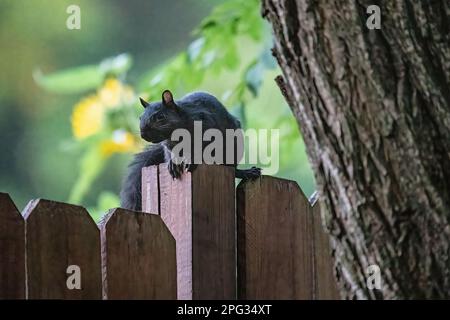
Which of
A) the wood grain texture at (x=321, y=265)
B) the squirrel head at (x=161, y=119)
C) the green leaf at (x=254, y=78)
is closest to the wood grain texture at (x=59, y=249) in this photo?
the wood grain texture at (x=321, y=265)

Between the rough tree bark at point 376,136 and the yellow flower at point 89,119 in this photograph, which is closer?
the rough tree bark at point 376,136

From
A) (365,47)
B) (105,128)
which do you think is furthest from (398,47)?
(105,128)

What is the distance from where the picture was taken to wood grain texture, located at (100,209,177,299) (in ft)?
6.10

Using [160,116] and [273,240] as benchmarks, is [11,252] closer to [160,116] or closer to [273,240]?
[273,240]

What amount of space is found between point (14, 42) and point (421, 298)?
472cm

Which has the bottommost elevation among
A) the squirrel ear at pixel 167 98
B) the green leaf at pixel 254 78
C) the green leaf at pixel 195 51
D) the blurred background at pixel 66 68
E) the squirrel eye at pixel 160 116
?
the green leaf at pixel 254 78

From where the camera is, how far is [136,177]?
2912 millimetres

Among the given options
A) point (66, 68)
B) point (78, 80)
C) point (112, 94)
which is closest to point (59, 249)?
point (112, 94)

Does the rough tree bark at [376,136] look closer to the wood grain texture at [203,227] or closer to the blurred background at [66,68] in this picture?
the wood grain texture at [203,227]

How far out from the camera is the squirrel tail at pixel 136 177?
112 inches

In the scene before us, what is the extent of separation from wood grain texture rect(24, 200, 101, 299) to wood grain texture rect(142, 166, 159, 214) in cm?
27

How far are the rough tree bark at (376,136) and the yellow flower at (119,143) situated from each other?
2.02 metres

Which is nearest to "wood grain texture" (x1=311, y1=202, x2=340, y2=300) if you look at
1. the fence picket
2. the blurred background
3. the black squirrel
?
the fence picket
